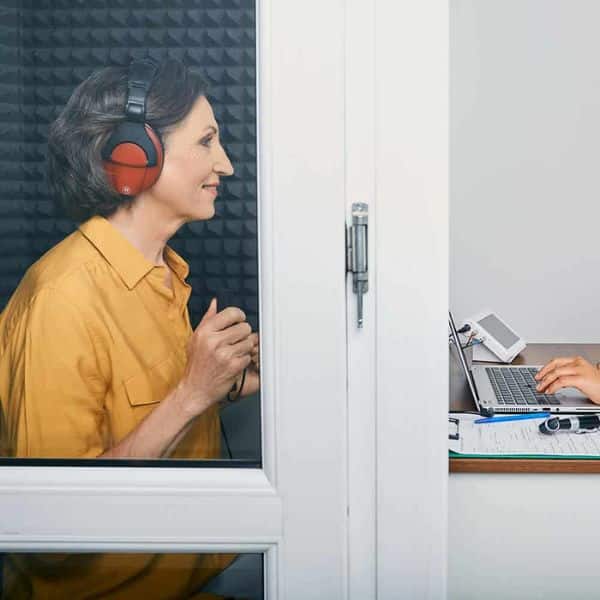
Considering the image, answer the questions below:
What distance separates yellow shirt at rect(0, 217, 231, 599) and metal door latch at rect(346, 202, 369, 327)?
0.24 metres

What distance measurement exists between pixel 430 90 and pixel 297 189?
24cm

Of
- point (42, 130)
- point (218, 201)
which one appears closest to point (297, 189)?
point (218, 201)

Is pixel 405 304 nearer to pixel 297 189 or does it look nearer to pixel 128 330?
pixel 297 189

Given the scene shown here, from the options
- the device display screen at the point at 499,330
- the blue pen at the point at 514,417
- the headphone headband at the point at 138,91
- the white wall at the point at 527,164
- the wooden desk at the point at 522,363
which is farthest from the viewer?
the white wall at the point at 527,164

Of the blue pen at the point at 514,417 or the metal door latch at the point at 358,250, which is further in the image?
the blue pen at the point at 514,417

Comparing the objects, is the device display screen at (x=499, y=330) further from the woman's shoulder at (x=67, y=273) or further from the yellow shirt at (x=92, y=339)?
the woman's shoulder at (x=67, y=273)

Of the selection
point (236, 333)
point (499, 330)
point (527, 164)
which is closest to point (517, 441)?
point (236, 333)

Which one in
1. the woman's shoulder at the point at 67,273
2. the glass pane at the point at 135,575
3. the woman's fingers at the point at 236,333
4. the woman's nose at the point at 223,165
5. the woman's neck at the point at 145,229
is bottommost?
the glass pane at the point at 135,575

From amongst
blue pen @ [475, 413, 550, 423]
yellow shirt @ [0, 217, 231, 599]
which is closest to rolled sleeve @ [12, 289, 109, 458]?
yellow shirt @ [0, 217, 231, 599]

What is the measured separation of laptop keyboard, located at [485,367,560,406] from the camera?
1.82m

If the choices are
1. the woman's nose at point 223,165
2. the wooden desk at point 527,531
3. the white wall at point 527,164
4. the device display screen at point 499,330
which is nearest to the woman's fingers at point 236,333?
the woman's nose at point 223,165

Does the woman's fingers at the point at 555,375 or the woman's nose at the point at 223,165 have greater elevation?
the woman's nose at the point at 223,165

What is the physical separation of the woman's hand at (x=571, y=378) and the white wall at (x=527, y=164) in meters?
0.58

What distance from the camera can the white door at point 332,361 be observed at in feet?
4.27
